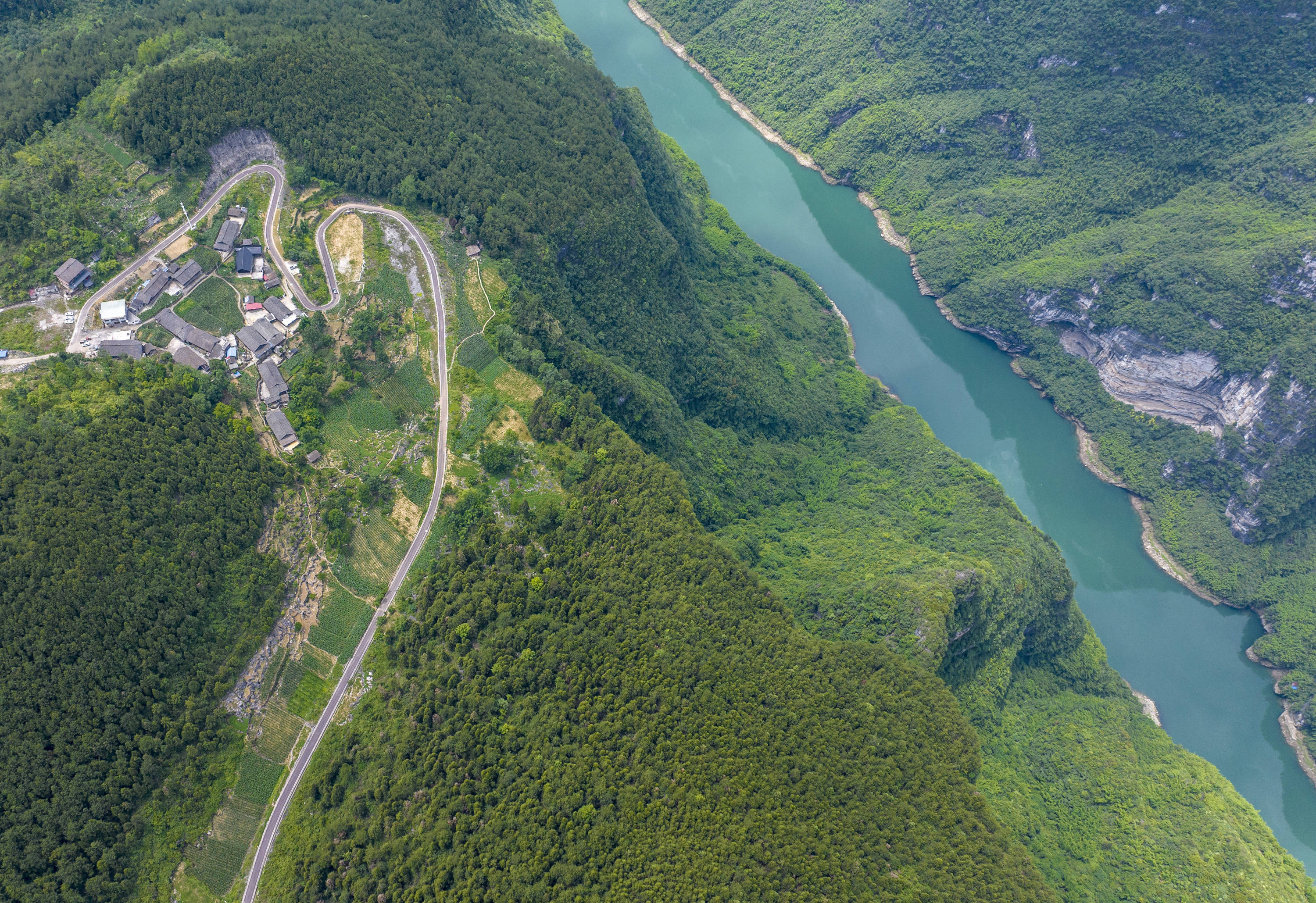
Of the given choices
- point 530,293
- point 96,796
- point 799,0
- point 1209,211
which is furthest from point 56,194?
point 1209,211

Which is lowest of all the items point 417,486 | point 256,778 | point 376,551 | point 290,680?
point 256,778

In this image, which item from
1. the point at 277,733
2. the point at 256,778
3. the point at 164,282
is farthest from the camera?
the point at 164,282

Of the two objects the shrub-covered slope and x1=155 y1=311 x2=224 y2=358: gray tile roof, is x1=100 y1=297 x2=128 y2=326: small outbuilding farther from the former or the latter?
the shrub-covered slope

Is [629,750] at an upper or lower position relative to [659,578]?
lower

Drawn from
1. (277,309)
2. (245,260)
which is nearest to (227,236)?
(245,260)

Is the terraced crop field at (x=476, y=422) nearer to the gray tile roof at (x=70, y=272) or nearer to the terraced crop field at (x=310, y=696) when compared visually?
the terraced crop field at (x=310, y=696)

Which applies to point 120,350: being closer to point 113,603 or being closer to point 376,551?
point 113,603
